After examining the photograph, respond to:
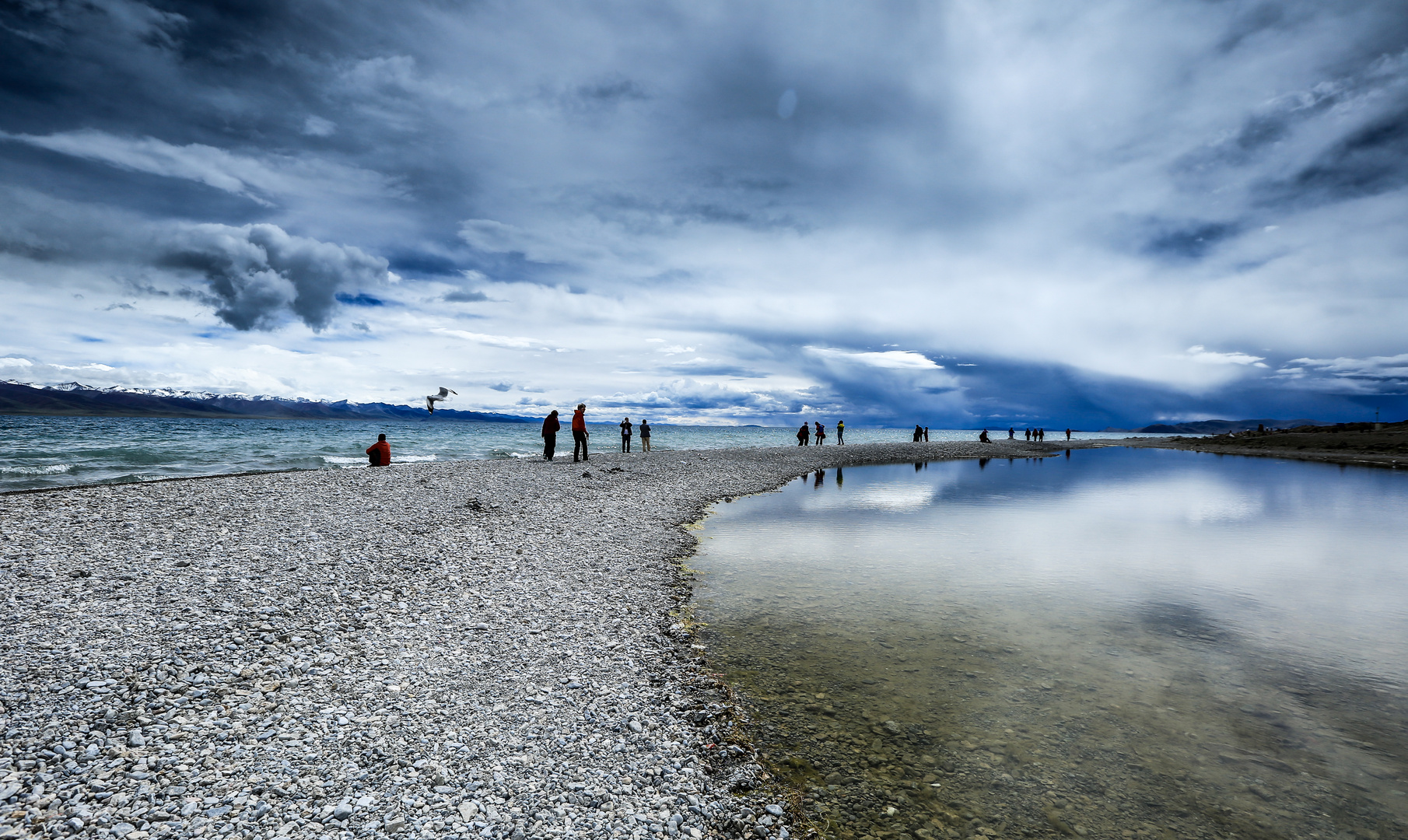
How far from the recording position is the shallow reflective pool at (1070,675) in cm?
585

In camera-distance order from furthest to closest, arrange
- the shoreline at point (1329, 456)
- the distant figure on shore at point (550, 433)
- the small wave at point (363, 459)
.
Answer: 1. the shoreline at point (1329, 456)
2. the small wave at point (363, 459)
3. the distant figure on shore at point (550, 433)

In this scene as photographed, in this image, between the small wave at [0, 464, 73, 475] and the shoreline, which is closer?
the small wave at [0, 464, 73, 475]

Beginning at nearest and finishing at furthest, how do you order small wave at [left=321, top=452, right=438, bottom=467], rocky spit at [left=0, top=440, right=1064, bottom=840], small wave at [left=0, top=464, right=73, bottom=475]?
1. rocky spit at [left=0, top=440, right=1064, bottom=840]
2. small wave at [left=0, top=464, right=73, bottom=475]
3. small wave at [left=321, top=452, right=438, bottom=467]

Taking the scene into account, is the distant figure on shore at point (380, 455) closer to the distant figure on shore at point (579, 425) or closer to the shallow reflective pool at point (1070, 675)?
the distant figure on shore at point (579, 425)

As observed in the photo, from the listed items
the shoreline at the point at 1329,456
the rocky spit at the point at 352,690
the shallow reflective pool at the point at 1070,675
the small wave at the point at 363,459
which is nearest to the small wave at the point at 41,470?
the small wave at the point at 363,459

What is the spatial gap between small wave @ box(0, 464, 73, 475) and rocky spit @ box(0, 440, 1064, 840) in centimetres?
1975

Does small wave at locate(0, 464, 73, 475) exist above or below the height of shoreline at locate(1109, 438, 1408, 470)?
below

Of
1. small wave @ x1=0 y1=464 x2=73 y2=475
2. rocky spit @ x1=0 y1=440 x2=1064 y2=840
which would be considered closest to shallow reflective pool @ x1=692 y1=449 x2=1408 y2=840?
rocky spit @ x1=0 y1=440 x2=1064 y2=840

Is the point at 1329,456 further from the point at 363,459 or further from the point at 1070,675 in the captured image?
the point at 363,459

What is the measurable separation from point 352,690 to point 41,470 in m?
36.3

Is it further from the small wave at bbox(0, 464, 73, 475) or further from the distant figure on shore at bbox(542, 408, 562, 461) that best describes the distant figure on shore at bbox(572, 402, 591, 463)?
the small wave at bbox(0, 464, 73, 475)

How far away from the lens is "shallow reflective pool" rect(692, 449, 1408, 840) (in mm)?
5848

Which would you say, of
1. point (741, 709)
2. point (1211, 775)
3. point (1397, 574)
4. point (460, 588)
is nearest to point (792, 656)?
point (741, 709)

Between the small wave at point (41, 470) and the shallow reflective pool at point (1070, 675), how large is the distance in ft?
110
